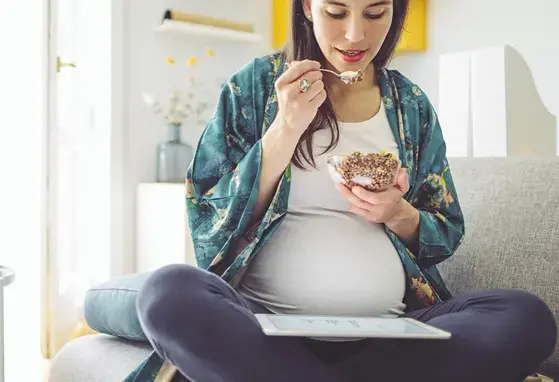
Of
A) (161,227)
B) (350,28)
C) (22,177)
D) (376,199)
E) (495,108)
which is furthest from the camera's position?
(161,227)

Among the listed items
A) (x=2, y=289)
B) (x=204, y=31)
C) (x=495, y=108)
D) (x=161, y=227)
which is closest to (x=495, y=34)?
(x=495, y=108)

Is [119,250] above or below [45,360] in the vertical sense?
above

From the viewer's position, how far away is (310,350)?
1.02 meters

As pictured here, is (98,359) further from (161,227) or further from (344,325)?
(161,227)

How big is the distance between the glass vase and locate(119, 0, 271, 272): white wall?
0.22 feet

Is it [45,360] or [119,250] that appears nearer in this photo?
[45,360]

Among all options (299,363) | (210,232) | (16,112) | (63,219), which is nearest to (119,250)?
(63,219)

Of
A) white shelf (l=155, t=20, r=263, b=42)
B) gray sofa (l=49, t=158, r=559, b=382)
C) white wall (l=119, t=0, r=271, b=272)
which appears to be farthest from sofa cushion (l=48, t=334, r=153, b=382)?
white shelf (l=155, t=20, r=263, b=42)

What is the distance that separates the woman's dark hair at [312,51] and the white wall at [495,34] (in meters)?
1.51

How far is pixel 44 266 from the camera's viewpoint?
2299 mm

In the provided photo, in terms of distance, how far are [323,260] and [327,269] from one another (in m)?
0.02

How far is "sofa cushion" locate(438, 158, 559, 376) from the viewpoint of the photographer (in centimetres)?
133

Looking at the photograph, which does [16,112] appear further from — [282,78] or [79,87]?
[282,78]

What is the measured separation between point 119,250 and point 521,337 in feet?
6.90
